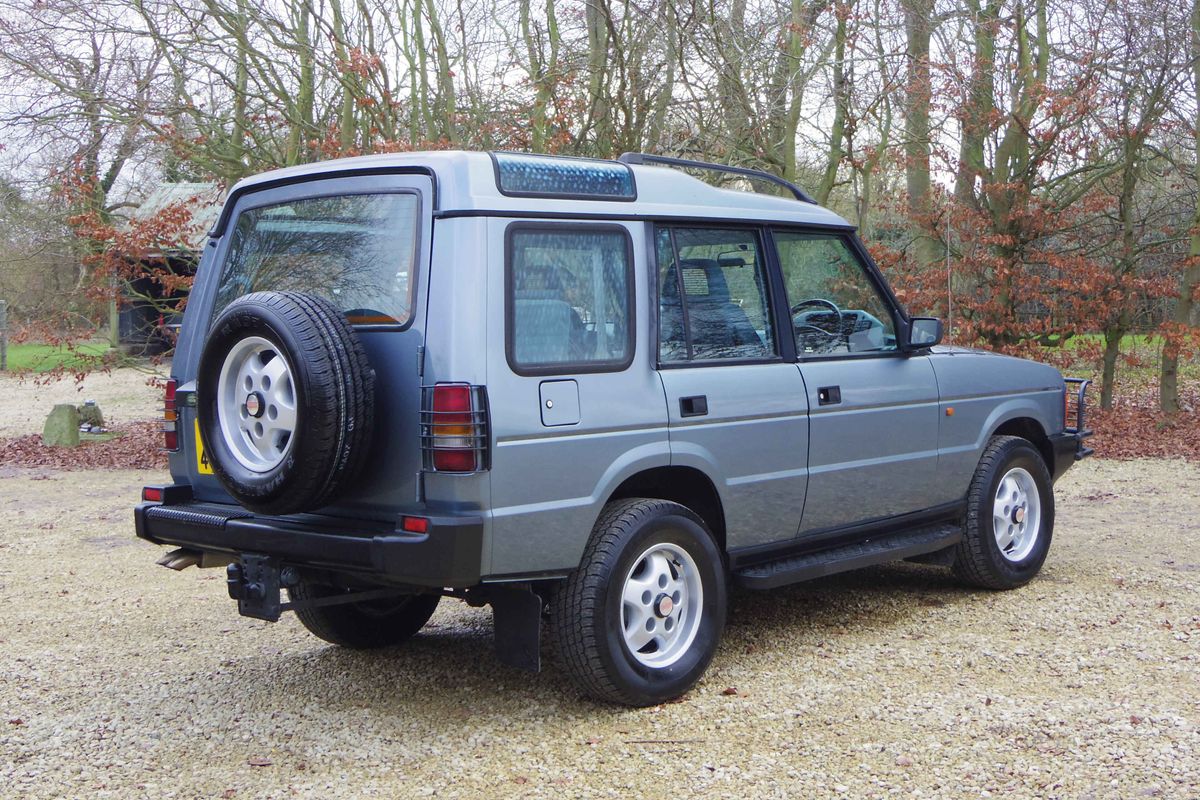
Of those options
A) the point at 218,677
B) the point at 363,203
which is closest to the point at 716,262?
the point at 363,203

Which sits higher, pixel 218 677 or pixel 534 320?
pixel 534 320

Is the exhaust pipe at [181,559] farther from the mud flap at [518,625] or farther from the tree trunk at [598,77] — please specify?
the tree trunk at [598,77]

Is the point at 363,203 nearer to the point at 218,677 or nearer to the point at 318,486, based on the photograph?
the point at 318,486

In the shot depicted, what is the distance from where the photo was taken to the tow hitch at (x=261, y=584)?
4.35 metres

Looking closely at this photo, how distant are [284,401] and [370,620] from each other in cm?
170

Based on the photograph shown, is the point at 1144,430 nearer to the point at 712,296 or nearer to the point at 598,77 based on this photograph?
the point at 598,77

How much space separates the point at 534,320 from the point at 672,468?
34.6 inches

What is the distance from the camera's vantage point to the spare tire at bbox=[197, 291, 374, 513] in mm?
4102

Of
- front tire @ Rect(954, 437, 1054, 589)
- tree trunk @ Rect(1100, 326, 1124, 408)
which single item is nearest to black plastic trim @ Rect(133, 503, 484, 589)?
front tire @ Rect(954, 437, 1054, 589)

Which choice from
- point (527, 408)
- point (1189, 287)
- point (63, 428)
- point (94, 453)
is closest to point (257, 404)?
point (527, 408)

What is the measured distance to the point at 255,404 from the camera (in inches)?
170

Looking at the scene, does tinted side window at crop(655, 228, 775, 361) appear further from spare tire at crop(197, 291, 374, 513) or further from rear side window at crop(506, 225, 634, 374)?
spare tire at crop(197, 291, 374, 513)

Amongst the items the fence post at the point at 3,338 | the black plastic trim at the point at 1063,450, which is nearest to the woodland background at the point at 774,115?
the black plastic trim at the point at 1063,450

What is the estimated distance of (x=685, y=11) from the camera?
12.5 m
